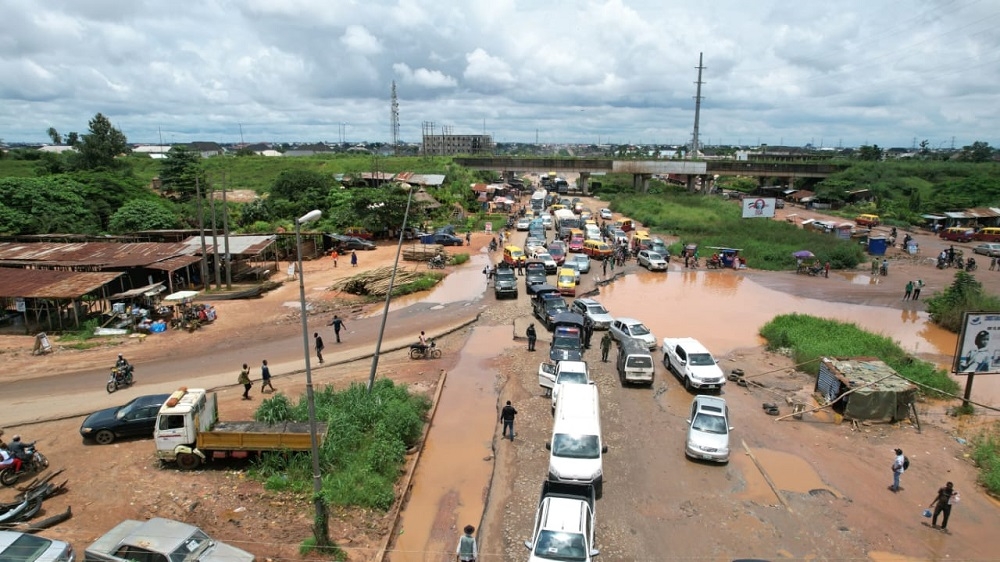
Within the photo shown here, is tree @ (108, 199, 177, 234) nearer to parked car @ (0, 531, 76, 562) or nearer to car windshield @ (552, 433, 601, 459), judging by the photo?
parked car @ (0, 531, 76, 562)

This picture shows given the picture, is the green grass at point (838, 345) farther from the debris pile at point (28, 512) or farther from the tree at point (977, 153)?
the tree at point (977, 153)

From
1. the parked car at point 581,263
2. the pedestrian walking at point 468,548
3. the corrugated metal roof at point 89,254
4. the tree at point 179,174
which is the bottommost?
the pedestrian walking at point 468,548

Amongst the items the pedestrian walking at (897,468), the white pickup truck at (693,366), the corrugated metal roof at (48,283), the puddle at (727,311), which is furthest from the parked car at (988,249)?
the corrugated metal roof at (48,283)

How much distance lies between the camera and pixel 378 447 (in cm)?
1513

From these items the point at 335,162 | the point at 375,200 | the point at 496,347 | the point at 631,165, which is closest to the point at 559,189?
the point at 631,165

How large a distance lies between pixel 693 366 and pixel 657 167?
235 ft

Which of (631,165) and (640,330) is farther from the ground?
(631,165)

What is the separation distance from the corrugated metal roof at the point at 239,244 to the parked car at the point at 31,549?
28825 millimetres

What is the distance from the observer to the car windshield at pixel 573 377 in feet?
59.7

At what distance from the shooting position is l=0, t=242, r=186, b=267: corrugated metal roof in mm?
32906

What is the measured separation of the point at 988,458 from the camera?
15305 millimetres

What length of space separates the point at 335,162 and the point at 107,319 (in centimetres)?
7358

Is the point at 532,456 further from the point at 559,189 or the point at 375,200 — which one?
the point at 559,189

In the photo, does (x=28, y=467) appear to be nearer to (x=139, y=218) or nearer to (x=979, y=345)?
A: (x=979, y=345)
